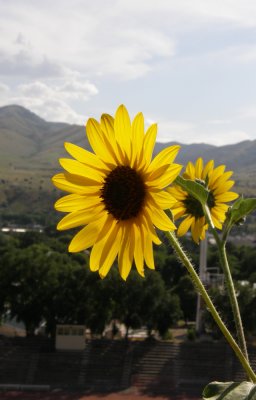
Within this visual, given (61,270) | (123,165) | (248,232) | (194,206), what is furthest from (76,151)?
(248,232)

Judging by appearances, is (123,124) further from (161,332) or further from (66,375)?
(161,332)

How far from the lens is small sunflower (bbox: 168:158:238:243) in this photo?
5.70 ft

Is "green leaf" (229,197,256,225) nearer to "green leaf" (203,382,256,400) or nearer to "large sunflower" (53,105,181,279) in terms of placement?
"large sunflower" (53,105,181,279)

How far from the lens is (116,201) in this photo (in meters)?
1.25

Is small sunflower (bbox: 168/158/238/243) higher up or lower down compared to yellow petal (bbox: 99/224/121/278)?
higher up

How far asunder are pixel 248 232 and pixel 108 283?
3537 inches

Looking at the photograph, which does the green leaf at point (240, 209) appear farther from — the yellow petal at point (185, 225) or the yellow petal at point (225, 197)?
the yellow petal at point (225, 197)

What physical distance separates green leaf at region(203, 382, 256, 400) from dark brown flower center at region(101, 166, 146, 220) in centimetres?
39

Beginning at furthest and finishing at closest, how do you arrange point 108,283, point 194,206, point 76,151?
point 108,283
point 194,206
point 76,151

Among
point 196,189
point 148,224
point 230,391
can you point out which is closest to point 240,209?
point 196,189

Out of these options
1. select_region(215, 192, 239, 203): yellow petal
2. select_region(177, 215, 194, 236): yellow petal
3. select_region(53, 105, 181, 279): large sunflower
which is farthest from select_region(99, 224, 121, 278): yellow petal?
select_region(215, 192, 239, 203): yellow petal

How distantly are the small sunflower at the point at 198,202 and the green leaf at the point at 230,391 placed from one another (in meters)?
0.72

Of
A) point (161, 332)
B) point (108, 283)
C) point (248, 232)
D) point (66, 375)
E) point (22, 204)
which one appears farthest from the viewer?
point (22, 204)

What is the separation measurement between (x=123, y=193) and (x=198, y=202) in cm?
61
